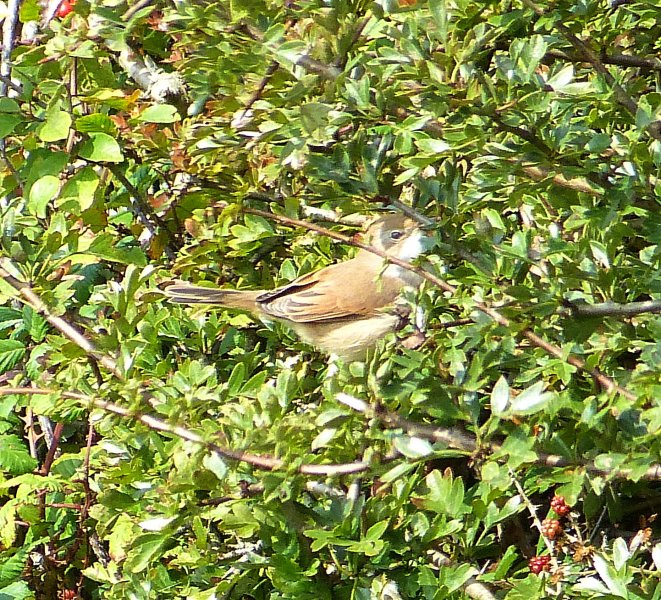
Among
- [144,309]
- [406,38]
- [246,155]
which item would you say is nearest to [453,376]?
[406,38]

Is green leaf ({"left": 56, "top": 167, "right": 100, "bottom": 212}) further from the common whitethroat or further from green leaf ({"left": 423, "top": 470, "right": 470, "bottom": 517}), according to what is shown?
green leaf ({"left": 423, "top": 470, "right": 470, "bottom": 517})

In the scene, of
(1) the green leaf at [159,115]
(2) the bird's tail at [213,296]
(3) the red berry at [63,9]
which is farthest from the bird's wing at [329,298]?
(3) the red berry at [63,9]

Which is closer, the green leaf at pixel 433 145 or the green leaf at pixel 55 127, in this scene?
the green leaf at pixel 433 145

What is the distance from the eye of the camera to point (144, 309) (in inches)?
92.8

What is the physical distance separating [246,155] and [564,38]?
3.59 feet

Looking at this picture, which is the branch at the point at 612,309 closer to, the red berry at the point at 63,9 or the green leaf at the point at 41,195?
the green leaf at the point at 41,195

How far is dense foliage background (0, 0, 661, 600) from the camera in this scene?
1.75 meters

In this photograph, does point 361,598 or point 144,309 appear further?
point 144,309

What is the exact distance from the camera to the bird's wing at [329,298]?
315 cm

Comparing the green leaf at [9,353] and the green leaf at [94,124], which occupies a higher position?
the green leaf at [94,124]

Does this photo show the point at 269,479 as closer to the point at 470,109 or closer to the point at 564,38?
the point at 470,109

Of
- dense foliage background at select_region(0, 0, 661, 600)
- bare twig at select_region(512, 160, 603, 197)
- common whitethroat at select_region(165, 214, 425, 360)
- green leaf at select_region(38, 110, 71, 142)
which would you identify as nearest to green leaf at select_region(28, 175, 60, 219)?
dense foliage background at select_region(0, 0, 661, 600)

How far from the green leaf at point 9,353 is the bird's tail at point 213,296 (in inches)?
22.1

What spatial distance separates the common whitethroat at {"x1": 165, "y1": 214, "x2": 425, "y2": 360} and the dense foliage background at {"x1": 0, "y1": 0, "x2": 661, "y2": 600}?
43 cm
